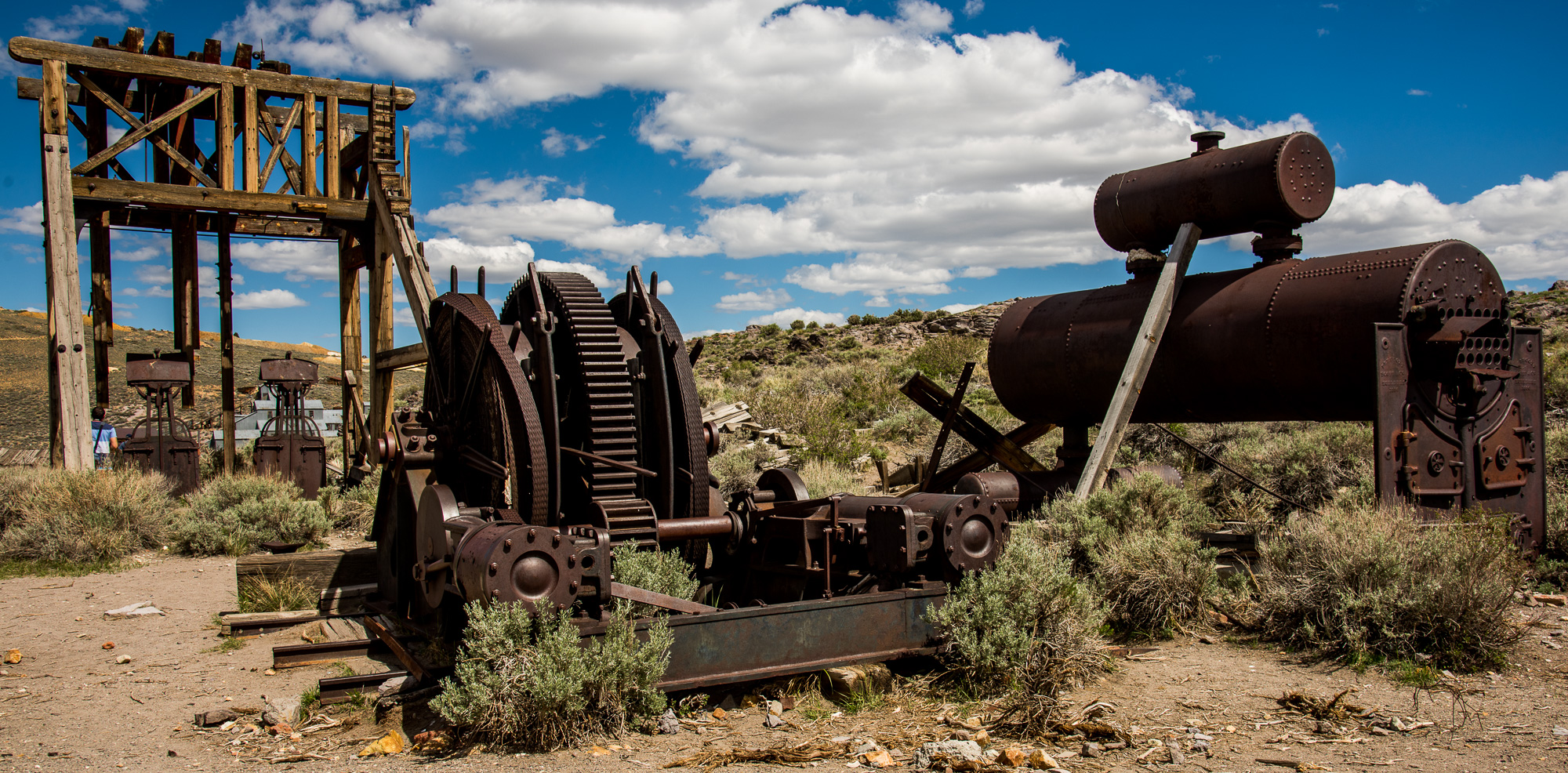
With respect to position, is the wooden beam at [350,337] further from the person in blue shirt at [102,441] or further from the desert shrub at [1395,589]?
the desert shrub at [1395,589]

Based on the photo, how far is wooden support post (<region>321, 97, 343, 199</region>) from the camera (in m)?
14.0

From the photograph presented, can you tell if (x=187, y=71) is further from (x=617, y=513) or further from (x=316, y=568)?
(x=617, y=513)

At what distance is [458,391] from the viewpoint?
711 cm

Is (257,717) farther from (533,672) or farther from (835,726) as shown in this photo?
(835,726)

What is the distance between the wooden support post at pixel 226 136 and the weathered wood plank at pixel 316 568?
23.7 ft

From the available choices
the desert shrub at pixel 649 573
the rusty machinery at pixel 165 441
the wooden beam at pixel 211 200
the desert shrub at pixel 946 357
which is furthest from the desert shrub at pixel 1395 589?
the desert shrub at pixel 946 357

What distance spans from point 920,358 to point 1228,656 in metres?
19.9

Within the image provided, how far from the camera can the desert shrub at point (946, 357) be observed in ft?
80.7

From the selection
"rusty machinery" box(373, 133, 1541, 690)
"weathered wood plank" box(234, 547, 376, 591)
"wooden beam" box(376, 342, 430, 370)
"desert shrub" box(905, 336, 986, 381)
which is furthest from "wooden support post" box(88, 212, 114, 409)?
"desert shrub" box(905, 336, 986, 381)

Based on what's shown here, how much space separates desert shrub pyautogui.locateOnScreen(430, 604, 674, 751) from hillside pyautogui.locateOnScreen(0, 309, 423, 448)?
1310 cm

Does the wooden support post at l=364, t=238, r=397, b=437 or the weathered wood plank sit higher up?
the wooden support post at l=364, t=238, r=397, b=437

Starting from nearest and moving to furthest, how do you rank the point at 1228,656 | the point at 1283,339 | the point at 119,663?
the point at 1228,656, the point at 119,663, the point at 1283,339

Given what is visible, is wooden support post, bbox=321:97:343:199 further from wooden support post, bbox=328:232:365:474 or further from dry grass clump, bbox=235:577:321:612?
dry grass clump, bbox=235:577:321:612

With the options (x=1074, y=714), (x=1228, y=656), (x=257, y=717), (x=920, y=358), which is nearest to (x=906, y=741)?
(x=1074, y=714)
